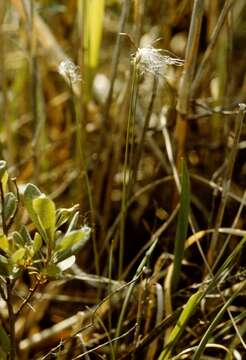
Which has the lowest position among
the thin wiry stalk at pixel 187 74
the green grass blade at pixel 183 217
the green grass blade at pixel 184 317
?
the green grass blade at pixel 184 317

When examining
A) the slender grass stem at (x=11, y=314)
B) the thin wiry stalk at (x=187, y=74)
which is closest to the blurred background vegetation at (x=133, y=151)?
the thin wiry stalk at (x=187, y=74)

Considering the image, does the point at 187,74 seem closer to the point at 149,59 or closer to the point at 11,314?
the point at 149,59

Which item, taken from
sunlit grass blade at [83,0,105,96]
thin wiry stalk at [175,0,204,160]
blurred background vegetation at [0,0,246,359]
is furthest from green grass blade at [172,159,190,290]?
sunlit grass blade at [83,0,105,96]

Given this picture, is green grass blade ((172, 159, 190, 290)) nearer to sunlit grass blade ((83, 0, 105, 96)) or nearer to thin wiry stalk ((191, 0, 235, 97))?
thin wiry stalk ((191, 0, 235, 97))

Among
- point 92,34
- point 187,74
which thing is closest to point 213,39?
point 187,74

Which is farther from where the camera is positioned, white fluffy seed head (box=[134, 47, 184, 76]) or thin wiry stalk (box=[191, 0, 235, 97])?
thin wiry stalk (box=[191, 0, 235, 97])

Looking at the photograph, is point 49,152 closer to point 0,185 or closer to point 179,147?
point 179,147

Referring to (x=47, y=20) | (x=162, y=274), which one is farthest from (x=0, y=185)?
(x=47, y=20)

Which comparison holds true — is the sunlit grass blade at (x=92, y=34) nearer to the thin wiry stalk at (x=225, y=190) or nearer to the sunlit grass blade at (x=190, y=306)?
the thin wiry stalk at (x=225, y=190)
